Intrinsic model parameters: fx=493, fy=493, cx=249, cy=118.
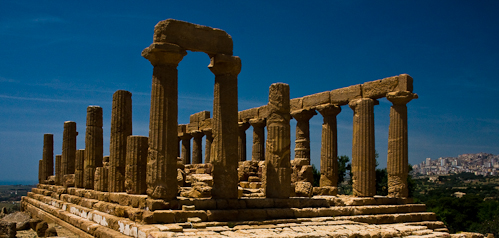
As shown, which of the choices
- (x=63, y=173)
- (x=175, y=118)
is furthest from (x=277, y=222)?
(x=63, y=173)

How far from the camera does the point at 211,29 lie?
1700 centimetres

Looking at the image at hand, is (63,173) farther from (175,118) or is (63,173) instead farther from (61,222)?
(175,118)

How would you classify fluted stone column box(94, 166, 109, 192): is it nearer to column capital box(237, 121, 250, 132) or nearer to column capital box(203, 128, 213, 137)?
column capital box(237, 121, 250, 132)

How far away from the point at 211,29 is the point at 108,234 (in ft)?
24.7

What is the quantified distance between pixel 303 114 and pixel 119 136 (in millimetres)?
10623

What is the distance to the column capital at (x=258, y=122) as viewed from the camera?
30.0 metres

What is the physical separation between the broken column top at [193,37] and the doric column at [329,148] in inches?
373

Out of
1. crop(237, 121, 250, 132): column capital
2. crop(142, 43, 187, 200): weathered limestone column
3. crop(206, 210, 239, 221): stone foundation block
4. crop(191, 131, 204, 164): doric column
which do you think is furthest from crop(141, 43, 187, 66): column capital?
crop(191, 131, 204, 164): doric column

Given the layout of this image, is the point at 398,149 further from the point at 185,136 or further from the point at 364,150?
the point at 185,136

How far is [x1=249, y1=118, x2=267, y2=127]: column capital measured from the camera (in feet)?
98.4

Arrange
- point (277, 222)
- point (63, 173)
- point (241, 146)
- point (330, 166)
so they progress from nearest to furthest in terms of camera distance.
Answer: point (277, 222) < point (330, 166) < point (63, 173) < point (241, 146)

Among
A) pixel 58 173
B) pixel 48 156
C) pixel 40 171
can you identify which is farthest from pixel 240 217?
pixel 40 171

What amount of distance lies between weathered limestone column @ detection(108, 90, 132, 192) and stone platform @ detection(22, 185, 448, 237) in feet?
3.24

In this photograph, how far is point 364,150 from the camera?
22.8 metres
